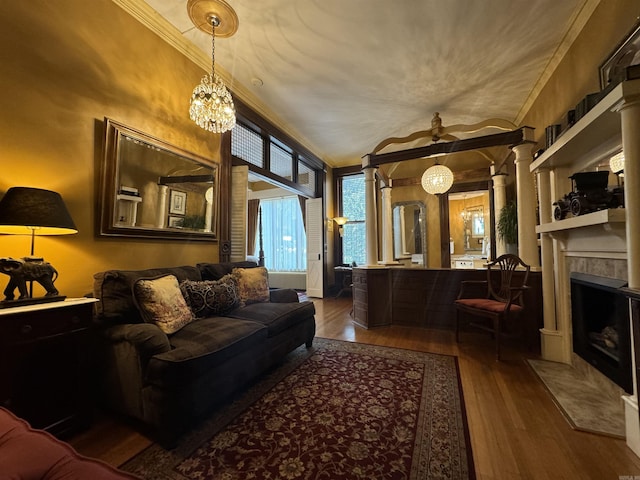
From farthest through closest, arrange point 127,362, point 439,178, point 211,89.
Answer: point 439,178 < point 211,89 < point 127,362

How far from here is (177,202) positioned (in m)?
2.80

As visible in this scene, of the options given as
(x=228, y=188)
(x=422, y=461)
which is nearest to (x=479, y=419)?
(x=422, y=461)

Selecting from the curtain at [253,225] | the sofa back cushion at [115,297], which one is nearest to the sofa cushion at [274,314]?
the sofa back cushion at [115,297]

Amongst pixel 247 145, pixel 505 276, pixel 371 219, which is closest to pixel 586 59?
pixel 505 276

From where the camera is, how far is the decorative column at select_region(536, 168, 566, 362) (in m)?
2.64

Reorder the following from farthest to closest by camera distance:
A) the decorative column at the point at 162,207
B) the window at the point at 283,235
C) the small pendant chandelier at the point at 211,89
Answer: the window at the point at 283,235, the decorative column at the point at 162,207, the small pendant chandelier at the point at 211,89

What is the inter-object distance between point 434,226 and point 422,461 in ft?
17.5

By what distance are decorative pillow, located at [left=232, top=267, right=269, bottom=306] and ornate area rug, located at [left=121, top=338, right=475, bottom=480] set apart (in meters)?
0.77

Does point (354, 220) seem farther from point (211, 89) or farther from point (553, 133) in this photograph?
point (211, 89)

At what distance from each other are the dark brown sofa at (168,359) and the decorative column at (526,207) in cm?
290

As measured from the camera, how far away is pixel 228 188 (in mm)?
3451

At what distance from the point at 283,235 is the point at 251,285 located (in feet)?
16.2

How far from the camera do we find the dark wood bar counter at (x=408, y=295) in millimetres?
3631

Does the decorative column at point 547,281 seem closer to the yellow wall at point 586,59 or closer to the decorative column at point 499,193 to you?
the yellow wall at point 586,59
